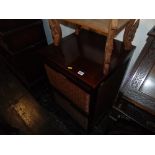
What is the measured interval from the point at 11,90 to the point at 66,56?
4.16 ft

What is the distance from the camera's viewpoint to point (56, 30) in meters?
1.00

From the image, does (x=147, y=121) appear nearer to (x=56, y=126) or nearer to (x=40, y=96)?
(x=56, y=126)

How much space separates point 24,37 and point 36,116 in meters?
0.87

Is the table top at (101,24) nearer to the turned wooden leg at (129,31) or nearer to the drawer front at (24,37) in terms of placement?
the turned wooden leg at (129,31)

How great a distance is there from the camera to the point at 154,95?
0.70 meters

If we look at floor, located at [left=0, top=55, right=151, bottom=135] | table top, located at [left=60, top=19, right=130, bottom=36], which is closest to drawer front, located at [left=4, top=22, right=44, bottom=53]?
floor, located at [left=0, top=55, right=151, bottom=135]

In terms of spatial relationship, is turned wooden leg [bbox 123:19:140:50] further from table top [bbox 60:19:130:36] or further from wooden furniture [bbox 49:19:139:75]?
table top [bbox 60:19:130:36]

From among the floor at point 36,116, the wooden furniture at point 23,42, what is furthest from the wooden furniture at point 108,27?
the floor at point 36,116

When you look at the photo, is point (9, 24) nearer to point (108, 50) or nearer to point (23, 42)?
point (23, 42)

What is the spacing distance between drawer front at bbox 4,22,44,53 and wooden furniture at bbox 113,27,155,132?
1.05 m

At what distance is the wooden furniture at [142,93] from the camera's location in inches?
27.2

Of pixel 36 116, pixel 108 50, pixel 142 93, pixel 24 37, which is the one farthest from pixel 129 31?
Answer: pixel 36 116

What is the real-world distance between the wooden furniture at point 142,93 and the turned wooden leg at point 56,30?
59 cm

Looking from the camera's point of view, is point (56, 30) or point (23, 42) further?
point (23, 42)
